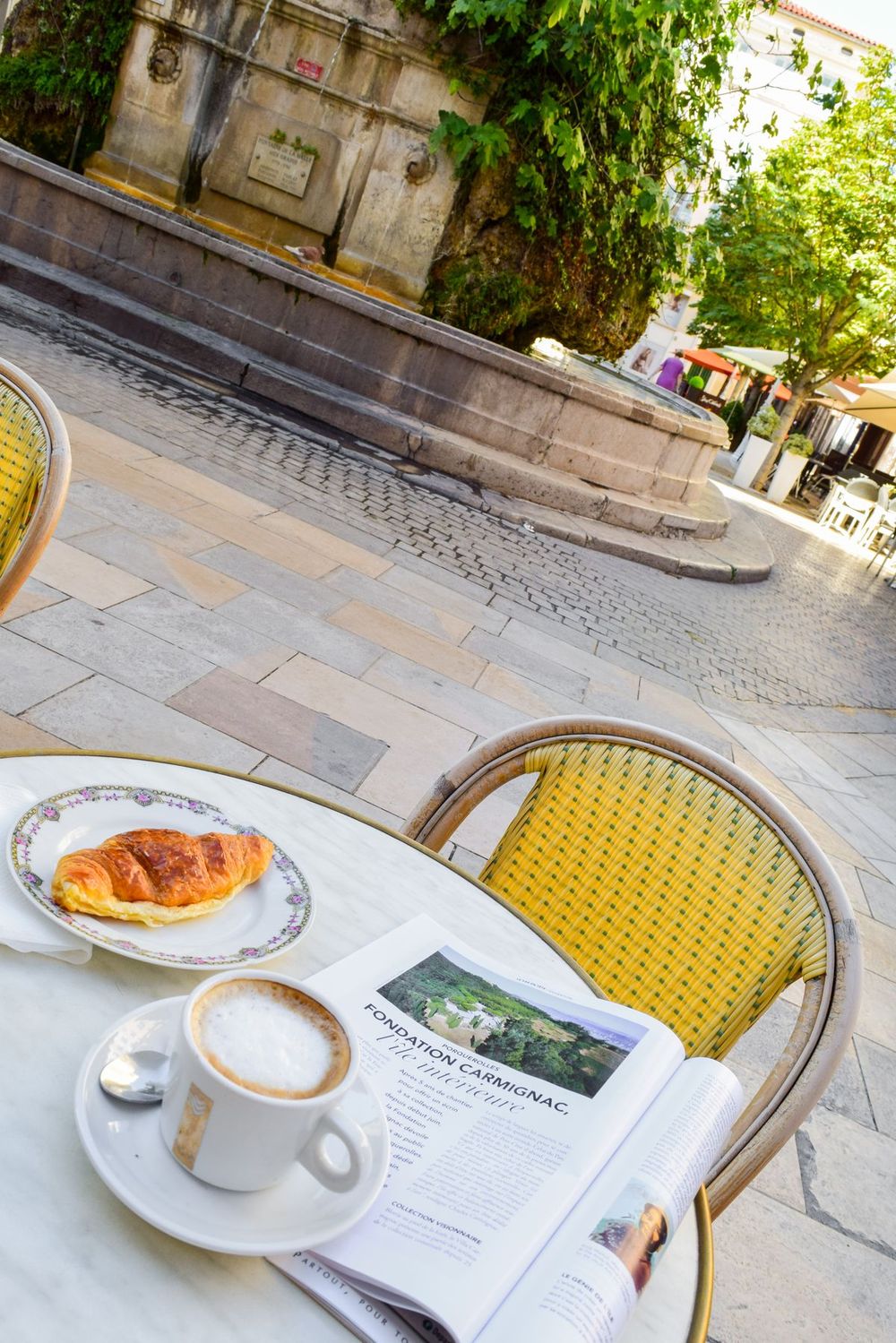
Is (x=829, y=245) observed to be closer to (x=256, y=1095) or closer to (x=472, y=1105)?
(x=472, y=1105)

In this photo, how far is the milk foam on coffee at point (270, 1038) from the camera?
2.81 feet

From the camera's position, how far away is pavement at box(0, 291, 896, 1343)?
2.86 m

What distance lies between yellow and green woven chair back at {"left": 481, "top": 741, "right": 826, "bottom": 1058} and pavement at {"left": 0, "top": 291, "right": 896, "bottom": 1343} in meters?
0.85

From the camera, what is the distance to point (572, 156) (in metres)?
9.12

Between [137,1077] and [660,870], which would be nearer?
[137,1077]

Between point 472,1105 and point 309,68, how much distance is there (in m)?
10.6

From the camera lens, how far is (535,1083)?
1.13 meters

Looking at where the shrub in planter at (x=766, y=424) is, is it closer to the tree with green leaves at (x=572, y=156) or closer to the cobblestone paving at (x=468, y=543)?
the tree with green leaves at (x=572, y=156)

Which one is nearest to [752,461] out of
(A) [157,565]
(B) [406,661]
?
(B) [406,661]

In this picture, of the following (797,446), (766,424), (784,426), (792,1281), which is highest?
(784,426)

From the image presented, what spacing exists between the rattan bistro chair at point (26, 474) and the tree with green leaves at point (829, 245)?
2049cm

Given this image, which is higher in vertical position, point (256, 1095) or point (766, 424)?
point (766, 424)

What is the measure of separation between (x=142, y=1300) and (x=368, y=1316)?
17 centimetres

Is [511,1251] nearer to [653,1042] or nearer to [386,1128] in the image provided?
[386,1128]
